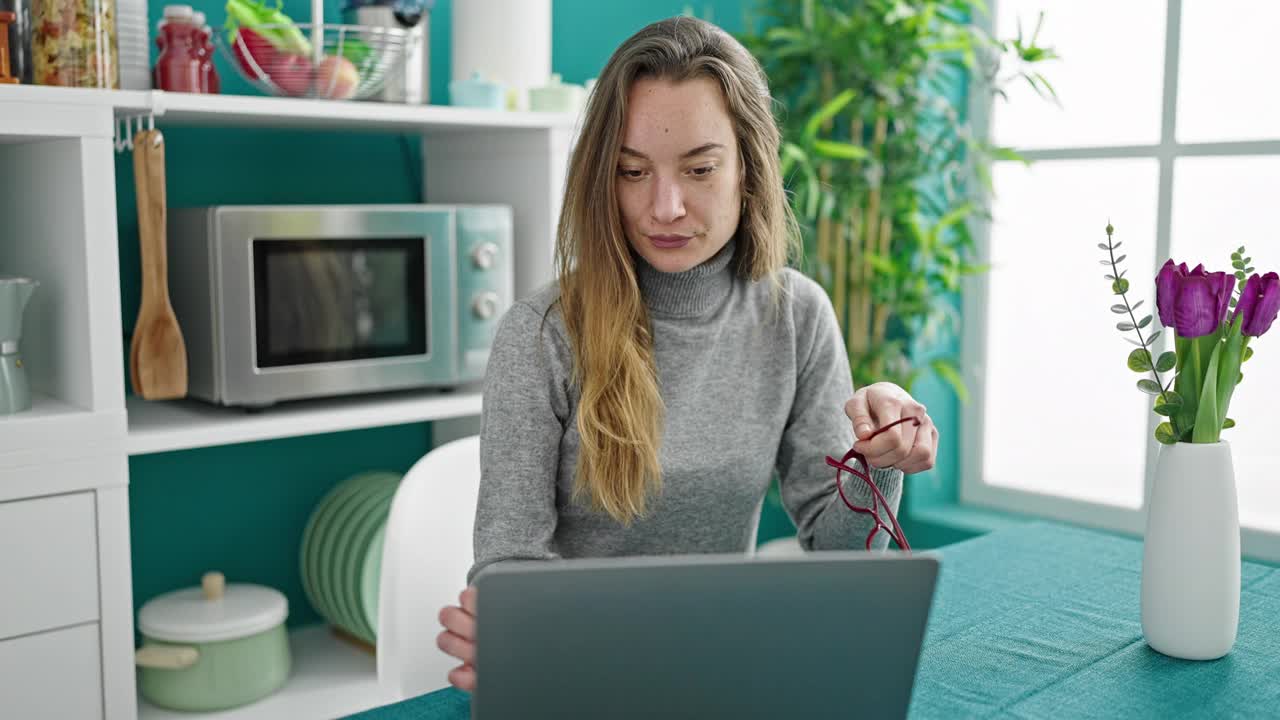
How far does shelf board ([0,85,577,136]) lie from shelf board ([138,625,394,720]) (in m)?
0.89

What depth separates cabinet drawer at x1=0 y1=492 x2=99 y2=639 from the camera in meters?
1.59

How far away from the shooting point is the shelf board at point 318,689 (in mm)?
1894

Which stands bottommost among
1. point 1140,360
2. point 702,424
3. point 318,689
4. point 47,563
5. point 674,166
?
point 318,689

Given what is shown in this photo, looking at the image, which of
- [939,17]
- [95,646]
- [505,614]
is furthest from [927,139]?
[505,614]

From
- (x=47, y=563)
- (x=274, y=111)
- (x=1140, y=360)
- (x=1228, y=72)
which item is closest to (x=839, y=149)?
(x=1228, y=72)

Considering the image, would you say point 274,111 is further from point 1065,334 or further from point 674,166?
point 1065,334

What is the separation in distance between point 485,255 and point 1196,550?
1.26 m

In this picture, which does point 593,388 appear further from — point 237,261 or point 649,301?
point 237,261

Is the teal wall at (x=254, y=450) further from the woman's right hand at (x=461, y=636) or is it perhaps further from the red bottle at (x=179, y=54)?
the woman's right hand at (x=461, y=636)

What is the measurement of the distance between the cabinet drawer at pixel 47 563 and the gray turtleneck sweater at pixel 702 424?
2.27ft

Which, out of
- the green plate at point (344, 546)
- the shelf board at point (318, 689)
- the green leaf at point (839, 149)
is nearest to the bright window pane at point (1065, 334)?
the green leaf at point (839, 149)

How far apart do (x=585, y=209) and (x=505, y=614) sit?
68 cm

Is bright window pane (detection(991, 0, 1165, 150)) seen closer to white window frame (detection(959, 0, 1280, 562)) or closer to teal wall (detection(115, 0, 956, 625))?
white window frame (detection(959, 0, 1280, 562))

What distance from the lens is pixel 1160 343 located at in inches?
100.0
